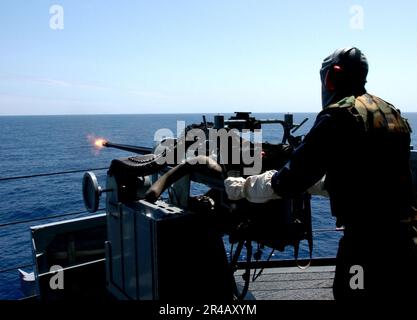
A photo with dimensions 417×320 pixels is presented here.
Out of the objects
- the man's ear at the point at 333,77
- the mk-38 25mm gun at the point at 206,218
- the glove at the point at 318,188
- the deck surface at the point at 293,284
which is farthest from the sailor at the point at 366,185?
the deck surface at the point at 293,284

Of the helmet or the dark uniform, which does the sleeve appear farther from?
the helmet

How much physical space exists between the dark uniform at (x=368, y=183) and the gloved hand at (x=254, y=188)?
0.26m

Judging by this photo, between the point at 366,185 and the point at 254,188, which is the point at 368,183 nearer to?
the point at 366,185

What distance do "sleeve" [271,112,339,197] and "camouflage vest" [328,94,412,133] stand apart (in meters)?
0.13

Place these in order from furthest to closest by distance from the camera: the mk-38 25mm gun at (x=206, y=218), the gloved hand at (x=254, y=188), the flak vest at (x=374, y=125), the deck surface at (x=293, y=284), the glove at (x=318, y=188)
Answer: the deck surface at (x=293, y=284)
the mk-38 25mm gun at (x=206, y=218)
the glove at (x=318, y=188)
the gloved hand at (x=254, y=188)
the flak vest at (x=374, y=125)

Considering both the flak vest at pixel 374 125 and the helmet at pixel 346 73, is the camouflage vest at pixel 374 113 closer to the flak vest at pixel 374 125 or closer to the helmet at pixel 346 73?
the flak vest at pixel 374 125

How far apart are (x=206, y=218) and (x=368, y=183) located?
1.59 meters

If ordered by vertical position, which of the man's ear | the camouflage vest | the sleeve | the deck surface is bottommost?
the deck surface

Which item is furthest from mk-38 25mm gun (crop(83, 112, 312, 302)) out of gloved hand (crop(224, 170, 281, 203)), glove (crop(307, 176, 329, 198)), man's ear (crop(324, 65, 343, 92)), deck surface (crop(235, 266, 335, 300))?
deck surface (crop(235, 266, 335, 300))

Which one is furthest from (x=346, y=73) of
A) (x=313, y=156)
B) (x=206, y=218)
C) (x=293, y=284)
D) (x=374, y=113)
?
(x=293, y=284)

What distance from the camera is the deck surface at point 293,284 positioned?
5719 millimetres

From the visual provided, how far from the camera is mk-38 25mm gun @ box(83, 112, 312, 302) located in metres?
3.39

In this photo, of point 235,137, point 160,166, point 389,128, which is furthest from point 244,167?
point 389,128
